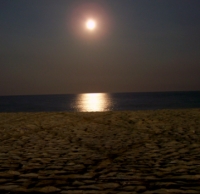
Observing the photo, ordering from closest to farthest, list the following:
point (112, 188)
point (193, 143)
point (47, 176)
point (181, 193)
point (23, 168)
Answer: point (181, 193) < point (112, 188) < point (47, 176) < point (23, 168) < point (193, 143)

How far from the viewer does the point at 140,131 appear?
34.2 feet

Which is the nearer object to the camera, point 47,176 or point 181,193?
point 181,193

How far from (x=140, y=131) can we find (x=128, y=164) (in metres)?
5.07

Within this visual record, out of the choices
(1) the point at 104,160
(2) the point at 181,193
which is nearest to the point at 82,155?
(1) the point at 104,160

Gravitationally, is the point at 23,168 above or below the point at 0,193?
above

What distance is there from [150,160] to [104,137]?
362 centimetres

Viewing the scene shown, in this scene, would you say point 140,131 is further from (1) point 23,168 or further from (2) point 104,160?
(1) point 23,168

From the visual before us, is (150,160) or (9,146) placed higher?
(9,146)

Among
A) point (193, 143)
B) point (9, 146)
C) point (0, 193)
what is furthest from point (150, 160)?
point (9, 146)

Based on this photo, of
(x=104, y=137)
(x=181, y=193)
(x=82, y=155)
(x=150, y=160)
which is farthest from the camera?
(x=104, y=137)

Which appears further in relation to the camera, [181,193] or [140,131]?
[140,131]

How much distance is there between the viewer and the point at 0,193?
393 cm

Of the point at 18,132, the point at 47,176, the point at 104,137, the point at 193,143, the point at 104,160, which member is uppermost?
the point at 18,132

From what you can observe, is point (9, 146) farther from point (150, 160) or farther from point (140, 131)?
point (140, 131)
